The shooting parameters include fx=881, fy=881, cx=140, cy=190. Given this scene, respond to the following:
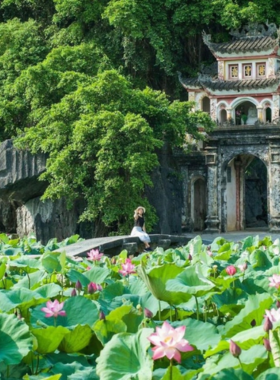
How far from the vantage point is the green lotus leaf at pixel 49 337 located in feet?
10.6

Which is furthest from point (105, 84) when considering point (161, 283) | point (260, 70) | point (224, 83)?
point (161, 283)

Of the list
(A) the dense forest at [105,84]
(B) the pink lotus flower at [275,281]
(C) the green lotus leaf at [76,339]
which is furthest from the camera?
(A) the dense forest at [105,84]

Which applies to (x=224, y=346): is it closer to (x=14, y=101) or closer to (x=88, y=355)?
(x=88, y=355)

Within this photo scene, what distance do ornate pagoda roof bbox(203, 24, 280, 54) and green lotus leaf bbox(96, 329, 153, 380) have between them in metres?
25.7

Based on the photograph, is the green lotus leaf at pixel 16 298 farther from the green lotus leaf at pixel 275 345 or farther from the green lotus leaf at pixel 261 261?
the green lotus leaf at pixel 261 261

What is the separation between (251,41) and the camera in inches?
1120

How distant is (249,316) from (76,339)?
68 centimetres

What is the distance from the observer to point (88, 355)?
3.44 meters

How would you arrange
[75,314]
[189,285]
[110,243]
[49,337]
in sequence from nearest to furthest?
[49,337] < [75,314] < [189,285] < [110,243]

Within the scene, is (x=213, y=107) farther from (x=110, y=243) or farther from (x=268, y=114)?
(x=110, y=243)

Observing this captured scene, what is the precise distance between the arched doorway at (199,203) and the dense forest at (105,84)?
3315mm

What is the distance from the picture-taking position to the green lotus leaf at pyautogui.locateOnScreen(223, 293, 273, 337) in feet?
11.2

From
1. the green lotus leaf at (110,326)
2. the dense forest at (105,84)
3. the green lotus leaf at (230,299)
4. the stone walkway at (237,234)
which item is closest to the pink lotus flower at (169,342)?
the green lotus leaf at (110,326)

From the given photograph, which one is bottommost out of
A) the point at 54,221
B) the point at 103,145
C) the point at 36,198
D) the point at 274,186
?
the point at 54,221
